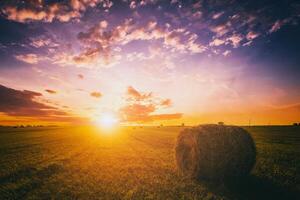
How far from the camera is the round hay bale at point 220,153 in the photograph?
330 inches

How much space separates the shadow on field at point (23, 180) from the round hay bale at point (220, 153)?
22.9 ft

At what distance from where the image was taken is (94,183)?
8.46 metres

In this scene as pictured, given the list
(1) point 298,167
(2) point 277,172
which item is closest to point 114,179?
(2) point 277,172

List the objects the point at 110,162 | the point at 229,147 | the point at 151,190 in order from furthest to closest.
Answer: the point at 110,162 < the point at 229,147 < the point at 151,190

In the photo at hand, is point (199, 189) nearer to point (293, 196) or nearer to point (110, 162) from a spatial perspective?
point (293, 196)

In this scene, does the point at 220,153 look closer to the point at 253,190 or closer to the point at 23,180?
the point at 253,190

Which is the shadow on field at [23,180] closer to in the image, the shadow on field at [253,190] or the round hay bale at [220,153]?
the round hay bale at [220,153]

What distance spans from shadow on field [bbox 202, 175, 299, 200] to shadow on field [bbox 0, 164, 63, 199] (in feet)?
24.1

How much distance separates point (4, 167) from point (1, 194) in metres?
5.34

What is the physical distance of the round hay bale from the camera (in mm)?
8383

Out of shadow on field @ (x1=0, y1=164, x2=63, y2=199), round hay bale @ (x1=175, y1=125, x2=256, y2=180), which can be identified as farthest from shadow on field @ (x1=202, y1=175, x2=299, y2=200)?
shadow on field @ (x1=0, y1=164, x2=63, y2=199)

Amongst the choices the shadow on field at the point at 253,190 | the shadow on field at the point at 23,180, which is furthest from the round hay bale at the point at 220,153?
the shadow on field at the point at 23,180

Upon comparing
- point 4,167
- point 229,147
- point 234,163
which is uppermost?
point 229,147

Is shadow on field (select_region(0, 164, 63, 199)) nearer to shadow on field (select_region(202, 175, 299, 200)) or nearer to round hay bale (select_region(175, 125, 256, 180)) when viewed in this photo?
round hay bale (select_region(175, 125, 256, 180))
